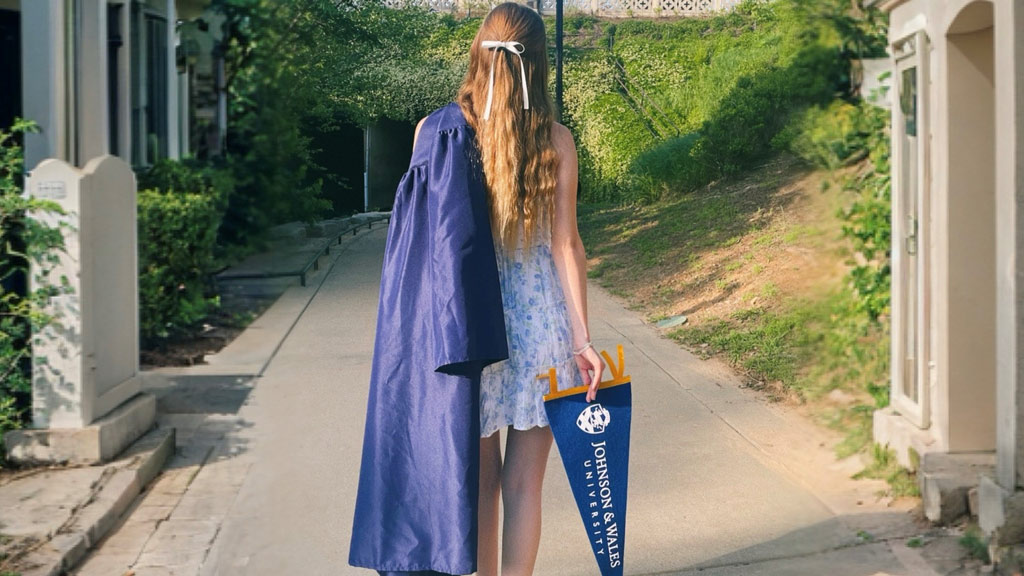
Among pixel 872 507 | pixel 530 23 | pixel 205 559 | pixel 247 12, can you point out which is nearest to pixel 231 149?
pixel 247 12

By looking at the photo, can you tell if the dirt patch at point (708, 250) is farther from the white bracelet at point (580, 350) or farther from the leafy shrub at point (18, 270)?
the leafy shrub at point (18, 270)

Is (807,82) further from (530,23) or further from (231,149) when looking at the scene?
(231,149)

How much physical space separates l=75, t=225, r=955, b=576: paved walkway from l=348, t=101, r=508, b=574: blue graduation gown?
1.50 feet

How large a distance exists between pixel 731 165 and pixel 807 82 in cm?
175

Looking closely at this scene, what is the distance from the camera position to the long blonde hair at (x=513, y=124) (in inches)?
62.0

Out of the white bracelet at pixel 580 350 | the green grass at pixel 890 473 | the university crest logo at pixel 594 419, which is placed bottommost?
the green grass at pixel 890 473

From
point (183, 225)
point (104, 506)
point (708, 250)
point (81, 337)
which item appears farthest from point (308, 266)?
point (708, 250)

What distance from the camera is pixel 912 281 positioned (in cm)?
168

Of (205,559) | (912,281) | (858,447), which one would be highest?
(912,281)

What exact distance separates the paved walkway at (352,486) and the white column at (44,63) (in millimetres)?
564

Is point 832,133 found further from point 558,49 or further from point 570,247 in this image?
point 558,49

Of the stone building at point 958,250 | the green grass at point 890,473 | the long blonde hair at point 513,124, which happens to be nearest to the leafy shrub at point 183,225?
the long blonde hair at point 513,124

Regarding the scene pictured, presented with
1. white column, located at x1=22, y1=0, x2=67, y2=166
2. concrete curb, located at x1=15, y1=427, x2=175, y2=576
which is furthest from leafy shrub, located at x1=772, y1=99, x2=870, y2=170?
concrete curb, located at x1=15, y1=427, x2=175, y2=576

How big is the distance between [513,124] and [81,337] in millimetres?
1622
